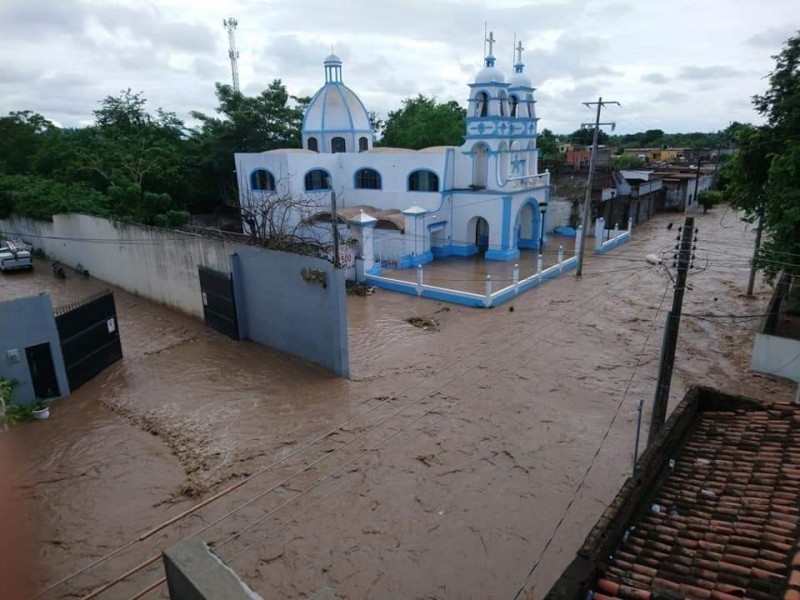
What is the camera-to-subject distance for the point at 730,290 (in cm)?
1966

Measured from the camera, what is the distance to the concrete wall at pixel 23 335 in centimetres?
1050

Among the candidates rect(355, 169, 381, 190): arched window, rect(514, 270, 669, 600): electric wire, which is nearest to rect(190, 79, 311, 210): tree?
rect(355, 169, 381, 190): arched window

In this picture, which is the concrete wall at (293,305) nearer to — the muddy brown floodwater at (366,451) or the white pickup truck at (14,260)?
the muddy brown floodwater at (366,451)

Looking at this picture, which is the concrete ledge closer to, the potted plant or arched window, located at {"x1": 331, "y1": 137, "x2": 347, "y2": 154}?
the potted plant

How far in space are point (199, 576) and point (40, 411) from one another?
964cm

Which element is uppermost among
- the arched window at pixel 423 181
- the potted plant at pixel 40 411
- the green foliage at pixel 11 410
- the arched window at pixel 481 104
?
the arched window at pixel 481 104

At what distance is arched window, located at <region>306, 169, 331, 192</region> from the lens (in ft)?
89.8

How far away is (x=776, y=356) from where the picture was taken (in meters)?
12.4

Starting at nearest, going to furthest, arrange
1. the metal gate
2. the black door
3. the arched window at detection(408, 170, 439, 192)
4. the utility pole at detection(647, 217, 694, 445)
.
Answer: the utility pole at detection(647, 217, 694, 445) → the black door → the metal gate → the arched window at detection(408, 170, 439, 192)

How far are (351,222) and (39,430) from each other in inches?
506

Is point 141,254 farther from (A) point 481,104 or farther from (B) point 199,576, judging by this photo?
(B) point 199,576

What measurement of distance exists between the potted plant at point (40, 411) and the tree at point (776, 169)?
55.0 ft

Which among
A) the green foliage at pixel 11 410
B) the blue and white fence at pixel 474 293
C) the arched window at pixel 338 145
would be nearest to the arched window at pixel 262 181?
the arched window at pixel 338 145

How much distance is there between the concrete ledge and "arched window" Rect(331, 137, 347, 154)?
28258 millimetres
